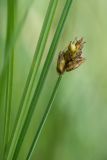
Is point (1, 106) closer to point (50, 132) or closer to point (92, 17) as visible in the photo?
point (50, 132)

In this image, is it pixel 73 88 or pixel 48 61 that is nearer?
pixel 48 61

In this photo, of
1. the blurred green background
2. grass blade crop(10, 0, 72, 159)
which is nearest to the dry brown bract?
grass blade crop(10, 0, 72, 159)

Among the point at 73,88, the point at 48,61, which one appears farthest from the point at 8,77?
the point at 73,88

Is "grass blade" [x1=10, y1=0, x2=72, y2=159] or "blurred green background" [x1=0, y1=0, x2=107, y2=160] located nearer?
"grass blade" [x1=10, y1=0, x2=72, y2=159]

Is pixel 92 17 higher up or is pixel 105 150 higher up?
pixel 92 17

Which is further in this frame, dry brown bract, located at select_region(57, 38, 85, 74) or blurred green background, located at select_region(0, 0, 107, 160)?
blurred green background, located at select_region(0, 0, 107, 160)

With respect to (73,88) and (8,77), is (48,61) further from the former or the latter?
(73,88)

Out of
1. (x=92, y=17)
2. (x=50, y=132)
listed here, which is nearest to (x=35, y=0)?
(x=92, y=17)

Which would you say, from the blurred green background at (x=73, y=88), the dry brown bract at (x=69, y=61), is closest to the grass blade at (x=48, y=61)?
the dry brown bract at (x=69, y=61)

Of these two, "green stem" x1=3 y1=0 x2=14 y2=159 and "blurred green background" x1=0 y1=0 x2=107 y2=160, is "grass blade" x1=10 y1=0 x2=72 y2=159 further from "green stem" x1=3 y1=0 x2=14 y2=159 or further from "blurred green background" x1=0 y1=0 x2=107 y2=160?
"blurred green background" x1=0 y1=0 x2=107 y2=160
